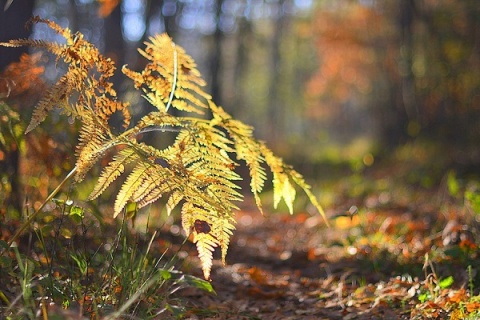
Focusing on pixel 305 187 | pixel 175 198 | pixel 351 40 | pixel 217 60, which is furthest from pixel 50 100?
pixel 351 40

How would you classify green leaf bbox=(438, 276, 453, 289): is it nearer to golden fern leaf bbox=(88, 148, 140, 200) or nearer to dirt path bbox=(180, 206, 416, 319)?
dirt path bbox=(180, 206, 416, 319)

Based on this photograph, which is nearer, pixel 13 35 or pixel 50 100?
pixel 50 100

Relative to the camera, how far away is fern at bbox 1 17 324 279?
7.15 ft

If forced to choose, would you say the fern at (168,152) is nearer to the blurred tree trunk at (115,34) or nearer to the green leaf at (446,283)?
the green leaf at (446,283)

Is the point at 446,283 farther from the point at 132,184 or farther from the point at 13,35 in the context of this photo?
the point at 13,35

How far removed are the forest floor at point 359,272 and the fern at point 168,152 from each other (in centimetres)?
66

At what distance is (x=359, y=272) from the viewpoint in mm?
3729

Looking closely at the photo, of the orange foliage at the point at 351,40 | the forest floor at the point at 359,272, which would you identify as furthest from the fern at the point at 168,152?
the orange foliage at the point at 351,40

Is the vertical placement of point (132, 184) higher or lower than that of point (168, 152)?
lower

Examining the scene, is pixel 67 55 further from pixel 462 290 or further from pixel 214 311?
pixel 462 290

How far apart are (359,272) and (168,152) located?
6.38 ft

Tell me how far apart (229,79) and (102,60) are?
4067 cm

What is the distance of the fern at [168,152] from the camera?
2180mm

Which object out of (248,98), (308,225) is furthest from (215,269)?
(248,98)
